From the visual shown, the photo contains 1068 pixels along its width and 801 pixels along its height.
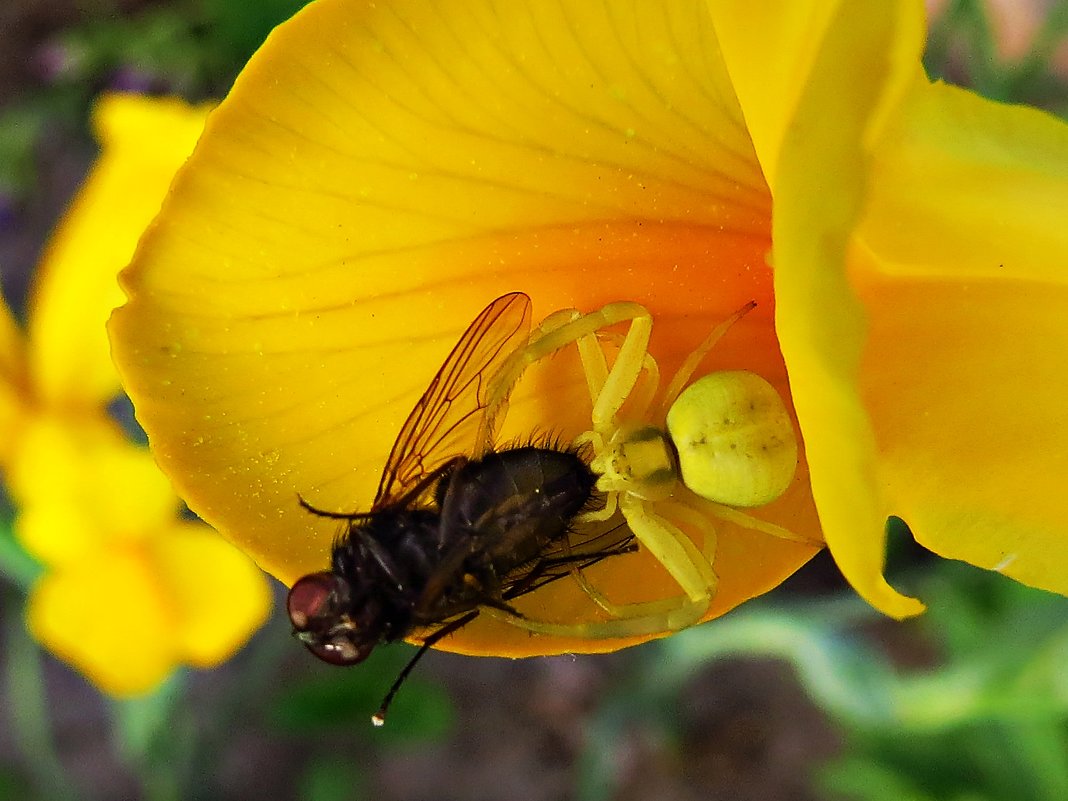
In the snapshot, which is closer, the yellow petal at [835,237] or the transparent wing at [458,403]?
the yellow petal at [835,237]

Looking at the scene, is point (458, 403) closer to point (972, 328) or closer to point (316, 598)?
point (316, 598)

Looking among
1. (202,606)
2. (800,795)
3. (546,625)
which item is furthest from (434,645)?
(800,795)

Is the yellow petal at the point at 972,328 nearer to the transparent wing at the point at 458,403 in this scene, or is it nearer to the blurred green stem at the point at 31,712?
the transparent wing at the point at 458,403

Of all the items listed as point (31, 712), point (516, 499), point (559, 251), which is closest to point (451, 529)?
point (516, 499)

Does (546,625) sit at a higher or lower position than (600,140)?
lower

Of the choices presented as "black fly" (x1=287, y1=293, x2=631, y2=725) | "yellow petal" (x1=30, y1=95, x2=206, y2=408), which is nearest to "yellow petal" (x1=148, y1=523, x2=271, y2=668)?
"yellow petal" (x1=30, y1=95, x2=206, y2=408)

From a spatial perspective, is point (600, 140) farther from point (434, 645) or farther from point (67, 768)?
point (67, 768)

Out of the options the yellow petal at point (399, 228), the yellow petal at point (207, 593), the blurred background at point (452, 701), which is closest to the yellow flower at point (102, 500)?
the yellow petal at point (207, 593)
